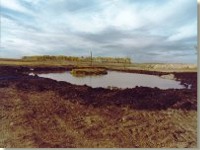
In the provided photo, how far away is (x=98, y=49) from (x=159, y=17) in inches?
25.6

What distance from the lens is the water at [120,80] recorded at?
3.66 metres

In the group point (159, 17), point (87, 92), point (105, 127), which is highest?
point (159, 17)

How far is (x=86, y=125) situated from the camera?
3639 mm

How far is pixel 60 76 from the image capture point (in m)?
3.68

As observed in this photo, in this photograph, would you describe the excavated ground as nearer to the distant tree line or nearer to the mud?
the mud

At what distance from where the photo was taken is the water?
12.0ft

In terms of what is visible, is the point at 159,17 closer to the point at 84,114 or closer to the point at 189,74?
the point at 189,74

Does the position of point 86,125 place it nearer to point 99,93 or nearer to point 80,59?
point 99,93

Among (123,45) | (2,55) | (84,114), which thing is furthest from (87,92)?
(2,55)

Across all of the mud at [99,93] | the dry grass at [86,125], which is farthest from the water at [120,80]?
the dry grass at [86,125]

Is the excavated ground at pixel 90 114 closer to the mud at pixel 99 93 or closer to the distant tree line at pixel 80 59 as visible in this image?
the mud at pixel 99 93

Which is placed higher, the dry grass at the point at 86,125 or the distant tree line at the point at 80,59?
the distant tree line at the point at 80,59

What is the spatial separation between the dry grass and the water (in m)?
0.21

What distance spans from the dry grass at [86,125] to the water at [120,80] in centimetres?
21
